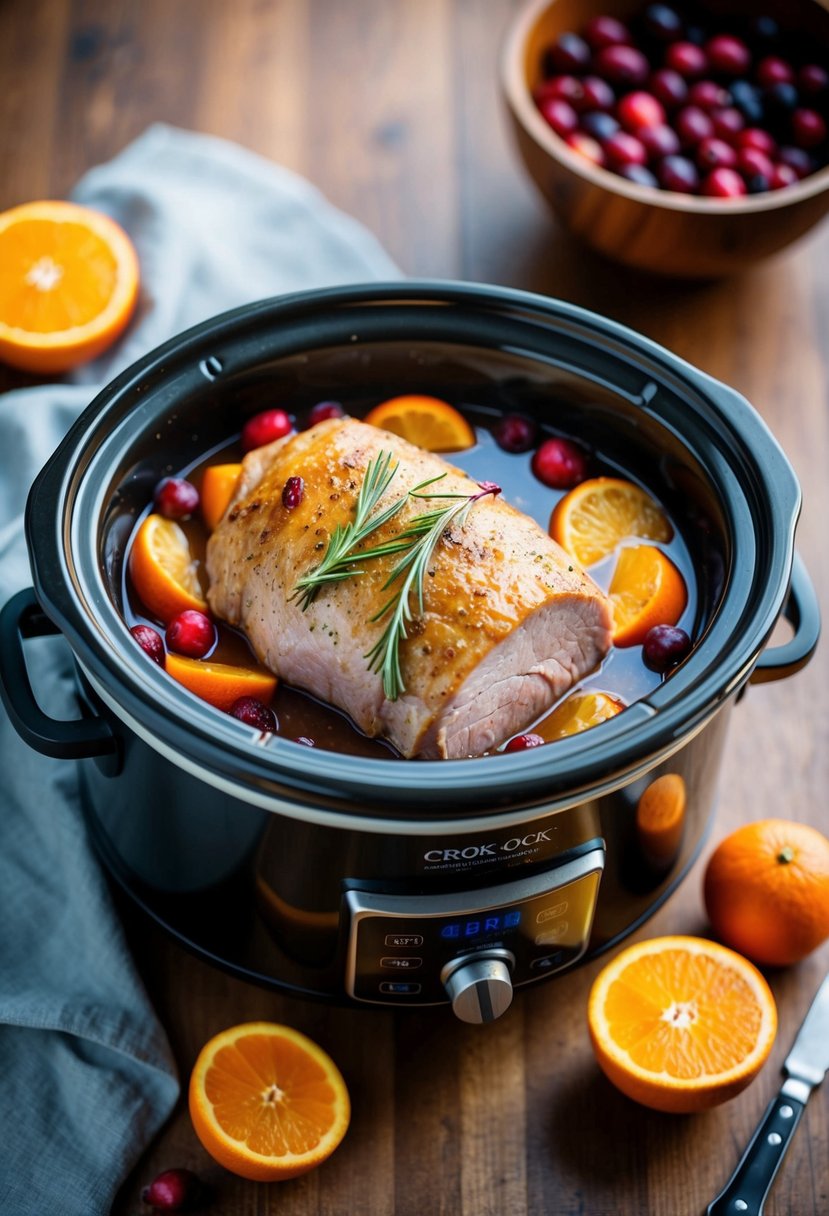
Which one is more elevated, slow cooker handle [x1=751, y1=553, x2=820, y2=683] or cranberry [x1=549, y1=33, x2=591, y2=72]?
cranberry [x1=549, y1=33, x2=591, y2=72]

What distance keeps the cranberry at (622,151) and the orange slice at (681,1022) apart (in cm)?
152

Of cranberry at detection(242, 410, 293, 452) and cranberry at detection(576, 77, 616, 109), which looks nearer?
cranberry at detection(242, 410, 293, 452)

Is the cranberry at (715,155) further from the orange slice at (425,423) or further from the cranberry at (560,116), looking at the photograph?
the orange slice at (425,423)

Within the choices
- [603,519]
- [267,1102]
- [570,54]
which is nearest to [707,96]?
[570,54]

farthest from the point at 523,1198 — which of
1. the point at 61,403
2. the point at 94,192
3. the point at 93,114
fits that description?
the point at 93,114

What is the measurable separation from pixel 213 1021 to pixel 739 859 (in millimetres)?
827

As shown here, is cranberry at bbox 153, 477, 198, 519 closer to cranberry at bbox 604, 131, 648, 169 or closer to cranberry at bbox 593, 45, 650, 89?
cranberry at bbox 604, 131, 648, 169

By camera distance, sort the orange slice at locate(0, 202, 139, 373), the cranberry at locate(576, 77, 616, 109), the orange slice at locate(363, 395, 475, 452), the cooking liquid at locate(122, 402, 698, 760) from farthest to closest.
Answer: the cranberry at locate(576, 77, 616, 109), the orange slice at locate(0, 202, 139, 373), the orange slice at locate(363, 395, 475, 452), the cooking liquid at locate(122, 402, 698, 760)

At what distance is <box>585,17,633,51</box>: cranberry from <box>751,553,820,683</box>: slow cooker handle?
140 centimetres

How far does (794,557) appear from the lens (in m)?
1.72

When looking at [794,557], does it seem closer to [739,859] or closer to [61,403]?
[739,859]

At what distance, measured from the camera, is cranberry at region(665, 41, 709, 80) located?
8.84 feet

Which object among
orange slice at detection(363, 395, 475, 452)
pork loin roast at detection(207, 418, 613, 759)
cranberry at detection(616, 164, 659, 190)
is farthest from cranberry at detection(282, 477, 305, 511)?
cranberry at detection(616, 164, 659, 190)

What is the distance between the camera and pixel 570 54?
2.68 metres
